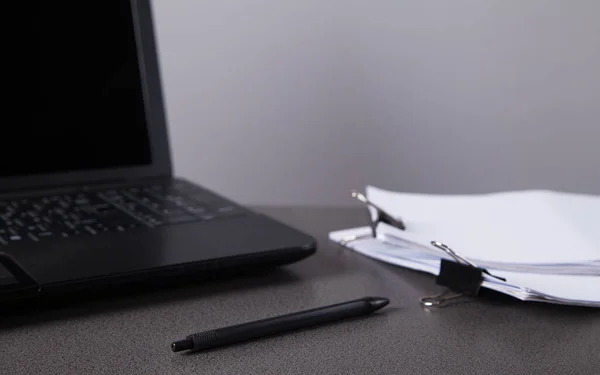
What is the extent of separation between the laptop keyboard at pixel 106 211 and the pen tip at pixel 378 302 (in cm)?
20

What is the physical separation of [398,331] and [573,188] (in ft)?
1.86

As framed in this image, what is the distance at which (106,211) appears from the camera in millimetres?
654

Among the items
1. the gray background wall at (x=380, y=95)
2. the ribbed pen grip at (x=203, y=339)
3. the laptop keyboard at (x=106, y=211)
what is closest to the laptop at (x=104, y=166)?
the laptop keyboard at (x=106, y=211)

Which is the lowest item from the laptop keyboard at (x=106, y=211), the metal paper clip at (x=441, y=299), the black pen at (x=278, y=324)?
the metal paper clip at (x=441, y=299)

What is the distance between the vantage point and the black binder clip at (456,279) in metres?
0.52

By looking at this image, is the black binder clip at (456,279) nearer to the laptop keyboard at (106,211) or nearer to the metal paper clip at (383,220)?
the metal paper clip at (383,220)

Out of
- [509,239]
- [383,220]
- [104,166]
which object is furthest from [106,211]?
[509,239]

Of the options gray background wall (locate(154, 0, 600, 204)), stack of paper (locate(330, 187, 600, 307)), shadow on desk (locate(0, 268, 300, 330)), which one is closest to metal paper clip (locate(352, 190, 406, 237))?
stack of paper (locate(330, 187, 600, 307))

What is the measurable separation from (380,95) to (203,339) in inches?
25.2

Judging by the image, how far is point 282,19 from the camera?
0.99 m

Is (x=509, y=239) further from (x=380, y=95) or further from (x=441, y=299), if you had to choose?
(x=380, y=95)

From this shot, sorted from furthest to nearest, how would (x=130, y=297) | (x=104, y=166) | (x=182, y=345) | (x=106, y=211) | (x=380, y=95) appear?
(x=380, y=95)
(x=104, y=166)
(x=106, y=211)
(x=130, y=297)
(x=182, y=345)

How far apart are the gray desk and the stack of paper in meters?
0.02

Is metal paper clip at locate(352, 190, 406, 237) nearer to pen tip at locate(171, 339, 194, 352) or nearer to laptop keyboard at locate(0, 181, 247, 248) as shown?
laptop keyboard at locate(0, 181, 247, 248)
